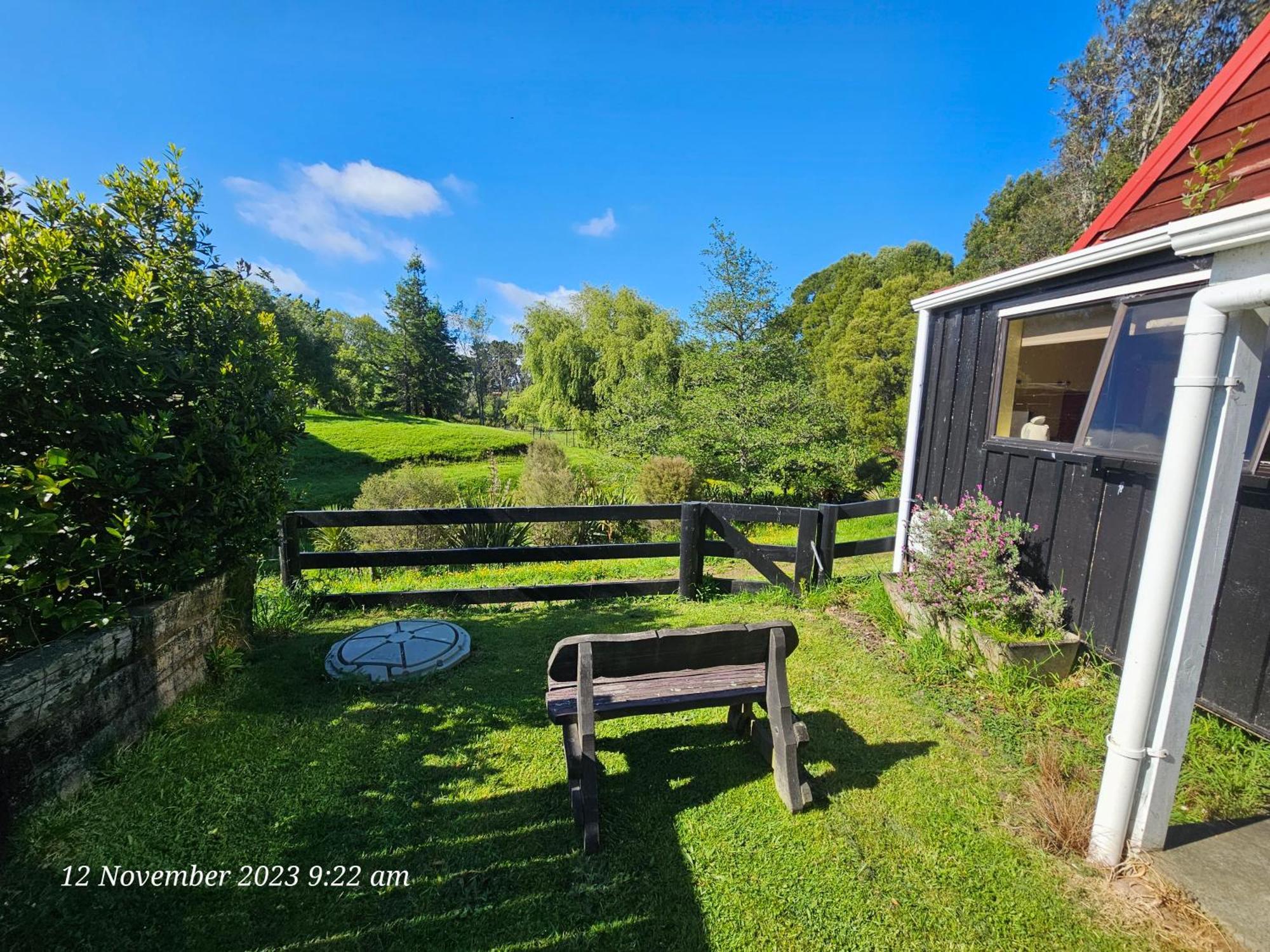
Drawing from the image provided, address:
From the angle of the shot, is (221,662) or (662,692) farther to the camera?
(221,662)

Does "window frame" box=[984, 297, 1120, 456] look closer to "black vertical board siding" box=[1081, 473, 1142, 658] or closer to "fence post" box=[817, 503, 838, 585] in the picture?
"black vertical board siding" box=[1081, 473, 1142, 658]

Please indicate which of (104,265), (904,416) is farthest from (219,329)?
(904,416)

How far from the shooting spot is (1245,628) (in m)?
2.67

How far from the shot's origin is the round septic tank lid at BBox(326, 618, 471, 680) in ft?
11.4

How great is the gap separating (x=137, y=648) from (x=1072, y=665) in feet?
18.1

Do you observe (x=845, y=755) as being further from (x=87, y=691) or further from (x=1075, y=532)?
(x=87, y=691)

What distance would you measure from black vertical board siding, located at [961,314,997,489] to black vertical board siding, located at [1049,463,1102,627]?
32.3 inches

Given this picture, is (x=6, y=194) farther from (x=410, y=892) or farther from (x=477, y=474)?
(x=477, y=474)

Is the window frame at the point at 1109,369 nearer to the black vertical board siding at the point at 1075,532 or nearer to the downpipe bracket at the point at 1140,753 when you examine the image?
the black vertical board siding at the point at 1075,532

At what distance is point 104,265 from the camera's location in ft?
9.71

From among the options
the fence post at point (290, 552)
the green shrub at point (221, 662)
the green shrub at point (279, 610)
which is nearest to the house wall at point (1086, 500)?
the green shrub at point (221, 662)


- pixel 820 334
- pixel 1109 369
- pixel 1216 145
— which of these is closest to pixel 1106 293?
pixel 1109 369

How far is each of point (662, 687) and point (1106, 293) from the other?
385 cm

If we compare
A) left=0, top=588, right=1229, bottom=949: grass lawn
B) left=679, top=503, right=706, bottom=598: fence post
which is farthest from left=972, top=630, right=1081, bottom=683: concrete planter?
left=679, top=503, right=706, bottom=598: fence post
